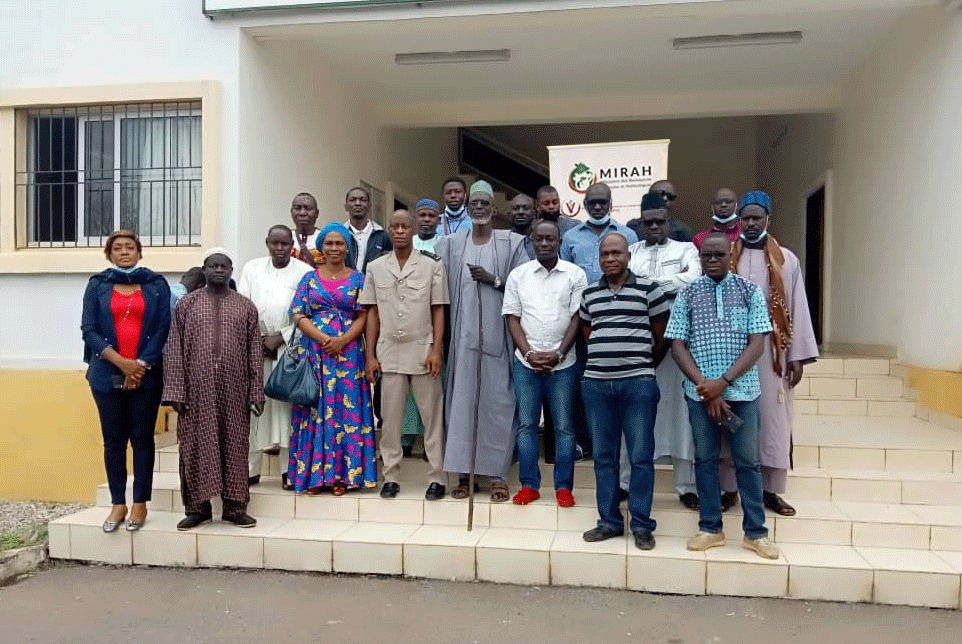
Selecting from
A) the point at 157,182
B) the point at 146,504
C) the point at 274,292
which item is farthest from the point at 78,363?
the point at 274,292

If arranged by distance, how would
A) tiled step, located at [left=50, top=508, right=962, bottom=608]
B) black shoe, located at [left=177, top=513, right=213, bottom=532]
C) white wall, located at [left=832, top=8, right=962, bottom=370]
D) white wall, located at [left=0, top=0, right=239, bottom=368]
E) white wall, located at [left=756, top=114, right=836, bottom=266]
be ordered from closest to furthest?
tiled step, located at [left=50, top=508, right=962, bottom=608]
black shoe, located at [left=177, top=513, right=213, bottom=532]
white wall, located at [left=832, top=8, right=962, bottom=370]
white wall, located at [left=0, top=0, right=239, bottom=368]
white wall, located at [left=756, top=114, right=836, bottom=266]

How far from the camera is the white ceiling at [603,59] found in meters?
6.54

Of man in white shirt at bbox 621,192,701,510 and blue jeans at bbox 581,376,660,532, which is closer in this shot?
blue jeans at bbox 581,376,660,532

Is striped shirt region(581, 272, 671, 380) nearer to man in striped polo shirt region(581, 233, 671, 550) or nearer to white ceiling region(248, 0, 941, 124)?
man in striped polo shirt region(581, 233, 671, 550)

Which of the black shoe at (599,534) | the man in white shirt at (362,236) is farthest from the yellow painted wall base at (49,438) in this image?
the black shoe at (599,534)

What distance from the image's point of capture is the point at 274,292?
17.0ft

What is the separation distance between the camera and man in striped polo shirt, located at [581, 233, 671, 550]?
427 cm

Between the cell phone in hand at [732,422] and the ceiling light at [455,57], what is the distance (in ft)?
15.5

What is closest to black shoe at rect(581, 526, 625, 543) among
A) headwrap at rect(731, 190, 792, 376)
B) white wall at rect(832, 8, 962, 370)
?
headwrap at rect(731, 190, 792, 376)

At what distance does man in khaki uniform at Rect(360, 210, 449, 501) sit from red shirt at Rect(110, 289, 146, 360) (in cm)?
132

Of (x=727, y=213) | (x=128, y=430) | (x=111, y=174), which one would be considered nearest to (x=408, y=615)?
(x=128, y=430)

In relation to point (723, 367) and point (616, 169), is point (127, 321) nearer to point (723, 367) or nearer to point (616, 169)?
point (723, 367)

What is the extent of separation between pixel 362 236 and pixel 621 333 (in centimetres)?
238

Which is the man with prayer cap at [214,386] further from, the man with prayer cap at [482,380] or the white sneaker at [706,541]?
the white sneaker at [706,541]
